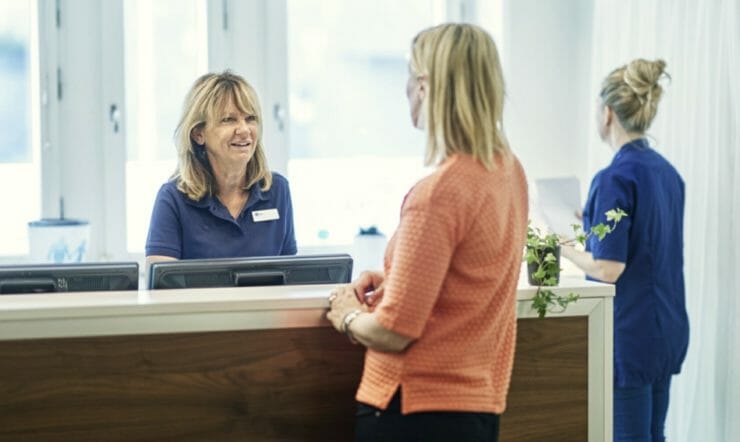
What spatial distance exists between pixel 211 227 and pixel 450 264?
121cm

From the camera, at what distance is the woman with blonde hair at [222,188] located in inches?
106

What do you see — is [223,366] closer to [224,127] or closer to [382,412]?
[382,412]

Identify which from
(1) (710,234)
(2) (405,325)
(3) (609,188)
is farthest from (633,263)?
(2) (405,325)

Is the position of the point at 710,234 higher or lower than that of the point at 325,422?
higher

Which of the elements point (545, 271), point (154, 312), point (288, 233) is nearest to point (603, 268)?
point (545, 271)

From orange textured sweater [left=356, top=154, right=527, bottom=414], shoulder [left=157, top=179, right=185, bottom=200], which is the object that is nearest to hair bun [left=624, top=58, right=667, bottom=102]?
orange textured sweater [left=356, top=154, right=527, bottom=414]

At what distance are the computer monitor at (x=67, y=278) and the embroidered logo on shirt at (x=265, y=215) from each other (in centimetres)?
65

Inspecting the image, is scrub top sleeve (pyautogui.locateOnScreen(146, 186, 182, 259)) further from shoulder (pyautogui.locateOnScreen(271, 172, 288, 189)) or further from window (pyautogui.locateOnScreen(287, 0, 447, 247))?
window (pyautogui.locateOnScreen(287, 0, 447, 247))

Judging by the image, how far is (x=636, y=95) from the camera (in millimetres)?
2803

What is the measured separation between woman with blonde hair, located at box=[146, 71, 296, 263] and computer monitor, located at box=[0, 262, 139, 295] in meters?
0.52

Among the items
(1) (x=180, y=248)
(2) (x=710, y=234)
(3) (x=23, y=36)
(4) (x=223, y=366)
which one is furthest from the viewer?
(3) (x=23, y=36)

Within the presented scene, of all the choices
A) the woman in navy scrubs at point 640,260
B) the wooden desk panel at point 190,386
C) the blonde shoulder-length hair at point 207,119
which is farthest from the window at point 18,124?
the woman in navy scrubs at point 640,260

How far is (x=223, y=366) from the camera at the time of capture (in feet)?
6.43

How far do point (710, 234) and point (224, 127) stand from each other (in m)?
1.74
